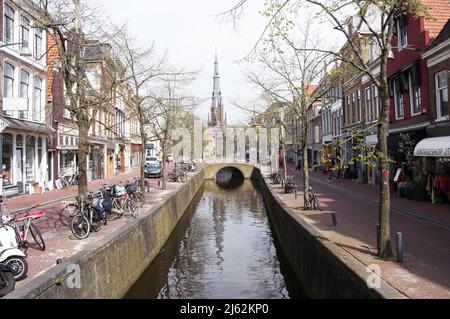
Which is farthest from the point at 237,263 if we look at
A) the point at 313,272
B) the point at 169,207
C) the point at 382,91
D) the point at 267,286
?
the point at 382,91

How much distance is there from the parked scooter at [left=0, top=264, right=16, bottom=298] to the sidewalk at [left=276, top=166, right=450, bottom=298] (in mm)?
6018

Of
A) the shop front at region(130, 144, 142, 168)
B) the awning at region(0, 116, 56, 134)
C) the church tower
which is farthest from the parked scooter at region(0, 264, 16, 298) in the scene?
the church tower

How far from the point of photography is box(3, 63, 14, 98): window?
68.4ft

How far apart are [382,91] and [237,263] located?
754 centimetres

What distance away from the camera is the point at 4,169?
2080 cm

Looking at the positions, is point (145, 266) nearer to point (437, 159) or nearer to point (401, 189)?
point (401, 189)

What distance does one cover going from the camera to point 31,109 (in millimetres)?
23578

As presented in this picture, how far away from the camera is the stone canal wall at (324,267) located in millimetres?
6496

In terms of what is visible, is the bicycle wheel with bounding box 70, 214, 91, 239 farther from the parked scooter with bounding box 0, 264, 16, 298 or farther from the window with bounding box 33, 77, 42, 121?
the window with bounding box 33, 77, 42, 121

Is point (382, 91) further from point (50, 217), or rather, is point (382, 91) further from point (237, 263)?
point (50, 217)

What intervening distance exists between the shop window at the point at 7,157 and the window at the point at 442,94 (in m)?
19.7

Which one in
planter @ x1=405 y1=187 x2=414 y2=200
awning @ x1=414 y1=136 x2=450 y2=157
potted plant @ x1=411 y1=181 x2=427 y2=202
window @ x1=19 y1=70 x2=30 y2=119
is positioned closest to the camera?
awning @ x1=414 y1=136 x2=450 y2=157
